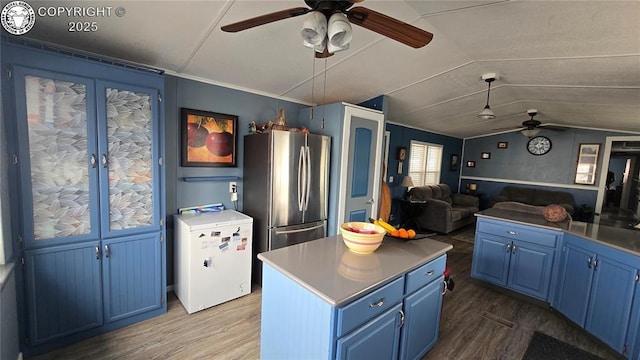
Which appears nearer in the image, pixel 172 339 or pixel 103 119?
pixel 103 119

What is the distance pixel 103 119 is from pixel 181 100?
33.6 inches

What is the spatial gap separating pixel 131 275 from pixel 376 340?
209 centimetres

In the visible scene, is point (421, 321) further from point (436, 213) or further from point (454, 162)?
point (454, 162)

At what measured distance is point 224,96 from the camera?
Answer: 3.04 metres

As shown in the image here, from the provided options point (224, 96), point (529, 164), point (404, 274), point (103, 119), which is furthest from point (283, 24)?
point (529, 164)

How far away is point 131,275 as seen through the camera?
7.41 feet

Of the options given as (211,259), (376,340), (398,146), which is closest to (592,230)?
(376,340)

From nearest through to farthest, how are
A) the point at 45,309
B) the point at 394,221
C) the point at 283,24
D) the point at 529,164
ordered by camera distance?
1. the point at 45,309
2. the point at 283,24
3. the point at 394,221
4. the point at 529,164

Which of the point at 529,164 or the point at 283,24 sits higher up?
the point at 283,24

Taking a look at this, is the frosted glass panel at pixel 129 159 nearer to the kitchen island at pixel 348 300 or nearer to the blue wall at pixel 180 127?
the blue wall at pixel 180 127

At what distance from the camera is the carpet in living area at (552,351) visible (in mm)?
2137

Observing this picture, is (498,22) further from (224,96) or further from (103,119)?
(103,119)

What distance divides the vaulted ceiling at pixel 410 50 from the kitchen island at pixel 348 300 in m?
1.72

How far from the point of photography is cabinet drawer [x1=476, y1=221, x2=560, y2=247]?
9.02 ft
